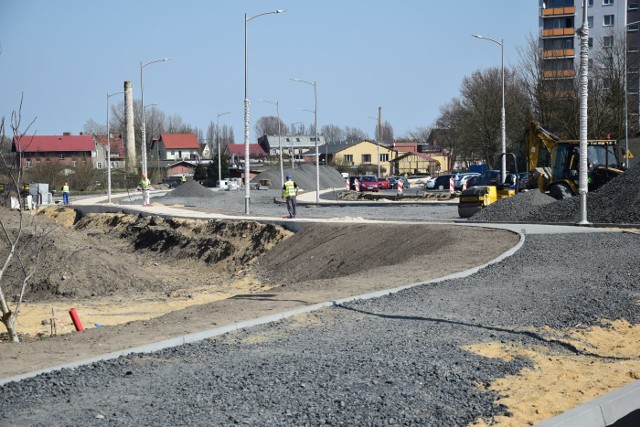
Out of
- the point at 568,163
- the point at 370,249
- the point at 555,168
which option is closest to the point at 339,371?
the point at 370,249

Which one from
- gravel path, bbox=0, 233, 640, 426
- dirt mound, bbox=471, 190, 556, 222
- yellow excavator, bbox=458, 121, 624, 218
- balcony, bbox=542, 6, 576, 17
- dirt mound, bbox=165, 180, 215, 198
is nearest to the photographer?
gravel path, bbox=0, 233, 640, 426

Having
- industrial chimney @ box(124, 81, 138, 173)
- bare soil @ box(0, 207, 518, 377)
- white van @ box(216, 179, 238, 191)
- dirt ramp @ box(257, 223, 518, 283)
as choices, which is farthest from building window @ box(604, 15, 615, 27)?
dirt ramp @ box(257, 223, 518, 283)

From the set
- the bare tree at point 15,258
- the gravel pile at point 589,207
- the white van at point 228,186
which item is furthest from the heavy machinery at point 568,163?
the white van at point 228,186

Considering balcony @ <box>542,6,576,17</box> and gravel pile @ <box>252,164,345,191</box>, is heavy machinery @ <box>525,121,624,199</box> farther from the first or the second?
balcony @ <box>542,6,576,17</box>

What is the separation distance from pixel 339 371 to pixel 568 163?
86.7 ft

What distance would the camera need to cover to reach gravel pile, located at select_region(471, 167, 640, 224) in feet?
81.1

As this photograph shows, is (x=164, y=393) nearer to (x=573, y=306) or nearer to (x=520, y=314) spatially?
(x=520, y=314)

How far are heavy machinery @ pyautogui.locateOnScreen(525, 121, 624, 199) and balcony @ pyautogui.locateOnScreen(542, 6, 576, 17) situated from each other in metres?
60.6

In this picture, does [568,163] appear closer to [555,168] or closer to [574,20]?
[555,168]

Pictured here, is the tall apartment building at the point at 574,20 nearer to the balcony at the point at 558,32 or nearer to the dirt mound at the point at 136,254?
the balcony at the point at 558,32

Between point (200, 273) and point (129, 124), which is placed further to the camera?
point (129, 124)

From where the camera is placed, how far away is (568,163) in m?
32.9

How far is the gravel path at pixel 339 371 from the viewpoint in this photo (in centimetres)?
712

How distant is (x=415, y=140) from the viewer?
540ft
